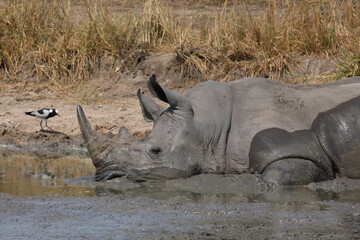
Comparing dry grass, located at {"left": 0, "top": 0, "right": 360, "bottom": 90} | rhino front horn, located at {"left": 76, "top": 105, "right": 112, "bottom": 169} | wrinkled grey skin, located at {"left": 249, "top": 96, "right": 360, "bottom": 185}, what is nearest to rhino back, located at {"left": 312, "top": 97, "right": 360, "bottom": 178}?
wrinkled grey skin, located at {"left": 249, "top": 96, "right": 360, "bottom": 185}

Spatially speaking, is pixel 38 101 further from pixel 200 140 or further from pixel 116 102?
pixel 200 140

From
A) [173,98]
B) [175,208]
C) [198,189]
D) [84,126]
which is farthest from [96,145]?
[175,208]

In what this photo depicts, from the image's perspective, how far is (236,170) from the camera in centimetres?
619

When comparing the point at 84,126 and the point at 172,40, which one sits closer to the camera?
the point at 84,126

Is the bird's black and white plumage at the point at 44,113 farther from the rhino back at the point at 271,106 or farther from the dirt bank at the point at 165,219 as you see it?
the dirt bank at the point at 165,219

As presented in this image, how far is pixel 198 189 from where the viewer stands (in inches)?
233

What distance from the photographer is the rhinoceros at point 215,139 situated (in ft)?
19.8

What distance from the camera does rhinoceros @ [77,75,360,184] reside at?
6047 mm

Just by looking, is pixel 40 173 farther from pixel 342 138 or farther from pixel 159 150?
pixel 342 138

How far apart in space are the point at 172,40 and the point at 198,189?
17.5 ft

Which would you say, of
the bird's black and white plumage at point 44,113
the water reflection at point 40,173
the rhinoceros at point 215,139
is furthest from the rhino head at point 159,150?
the bird's black and white plumage at point 44,113

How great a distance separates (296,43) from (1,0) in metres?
4.89

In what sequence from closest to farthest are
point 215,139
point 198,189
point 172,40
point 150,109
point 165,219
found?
point 165,219 → point 198,189 → point 215,139 → point 150,109 → point 172,40

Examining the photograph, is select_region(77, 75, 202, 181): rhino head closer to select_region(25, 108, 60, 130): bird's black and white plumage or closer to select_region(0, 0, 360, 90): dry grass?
select_region(25, 108, 60, 130): bird's black and white plumage
